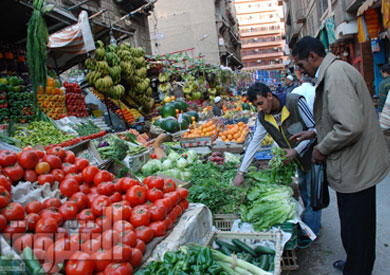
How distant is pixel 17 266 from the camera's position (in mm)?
1653

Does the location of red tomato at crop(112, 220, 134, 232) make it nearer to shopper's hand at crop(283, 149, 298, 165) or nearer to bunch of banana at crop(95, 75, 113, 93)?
shopper's hand at crop(283, 149, 298, 165)

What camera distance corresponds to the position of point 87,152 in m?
4.48

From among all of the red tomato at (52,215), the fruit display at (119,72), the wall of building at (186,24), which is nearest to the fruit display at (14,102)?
the fruit display at (119,72)

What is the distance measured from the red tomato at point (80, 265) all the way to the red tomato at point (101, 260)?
3cm

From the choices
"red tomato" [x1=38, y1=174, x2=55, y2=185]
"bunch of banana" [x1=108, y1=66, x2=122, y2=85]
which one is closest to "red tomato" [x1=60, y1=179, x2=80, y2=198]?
"red tomato" [x1=38, y1=174, x2=55, y2=185]

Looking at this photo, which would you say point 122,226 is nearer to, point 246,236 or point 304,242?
point 246,236

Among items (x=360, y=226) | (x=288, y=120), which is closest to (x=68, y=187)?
(x=288, y=120)

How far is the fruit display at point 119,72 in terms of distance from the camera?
930 cm

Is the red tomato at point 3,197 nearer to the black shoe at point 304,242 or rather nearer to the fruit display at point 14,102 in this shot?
the black shoe at point 304,242

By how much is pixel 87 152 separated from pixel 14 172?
64.0 inches

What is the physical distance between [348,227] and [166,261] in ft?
5.34

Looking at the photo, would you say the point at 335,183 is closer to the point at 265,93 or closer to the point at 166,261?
the point at 265,93

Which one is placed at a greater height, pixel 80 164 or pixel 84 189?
pixel 80 164

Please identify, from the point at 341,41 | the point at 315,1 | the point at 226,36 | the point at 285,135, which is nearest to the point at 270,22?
the point at 226,36
